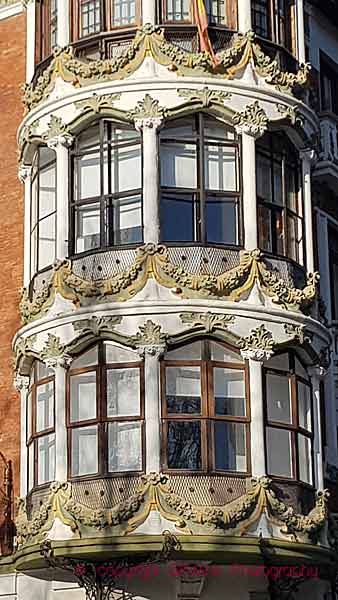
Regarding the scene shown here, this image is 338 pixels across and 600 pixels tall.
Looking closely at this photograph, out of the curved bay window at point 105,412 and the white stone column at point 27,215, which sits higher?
the white stone column at point 27,215

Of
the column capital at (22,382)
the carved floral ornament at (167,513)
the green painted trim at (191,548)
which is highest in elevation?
the column capital at (22,382)

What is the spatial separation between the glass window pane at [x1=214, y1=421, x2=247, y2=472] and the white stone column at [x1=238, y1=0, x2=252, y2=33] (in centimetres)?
754

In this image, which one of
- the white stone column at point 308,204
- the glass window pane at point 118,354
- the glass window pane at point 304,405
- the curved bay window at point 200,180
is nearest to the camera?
the glass window pane at point 118,354

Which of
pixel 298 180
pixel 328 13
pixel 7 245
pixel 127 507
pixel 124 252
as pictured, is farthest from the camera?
pixel 328 13

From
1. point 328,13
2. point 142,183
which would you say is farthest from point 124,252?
point 328,13

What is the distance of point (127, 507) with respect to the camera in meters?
24.2

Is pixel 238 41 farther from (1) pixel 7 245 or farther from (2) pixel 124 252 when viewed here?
(1) pixel 7 245

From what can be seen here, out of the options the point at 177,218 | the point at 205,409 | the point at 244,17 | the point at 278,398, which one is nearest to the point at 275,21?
the point at 244,17

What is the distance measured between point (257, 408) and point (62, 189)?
5.41m

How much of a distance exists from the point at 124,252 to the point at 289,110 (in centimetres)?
427

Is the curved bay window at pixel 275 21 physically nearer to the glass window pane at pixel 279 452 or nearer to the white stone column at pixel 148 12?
the white stone column at pixel 148 12

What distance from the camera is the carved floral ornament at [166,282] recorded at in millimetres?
25328

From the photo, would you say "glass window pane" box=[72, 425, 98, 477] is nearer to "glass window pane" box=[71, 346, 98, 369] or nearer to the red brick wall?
"glass window pane" box=[71, 346, 98, 369]

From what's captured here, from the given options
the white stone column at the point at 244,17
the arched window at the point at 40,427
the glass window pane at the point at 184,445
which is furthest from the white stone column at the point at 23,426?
the white stone column at the point at 244,17
